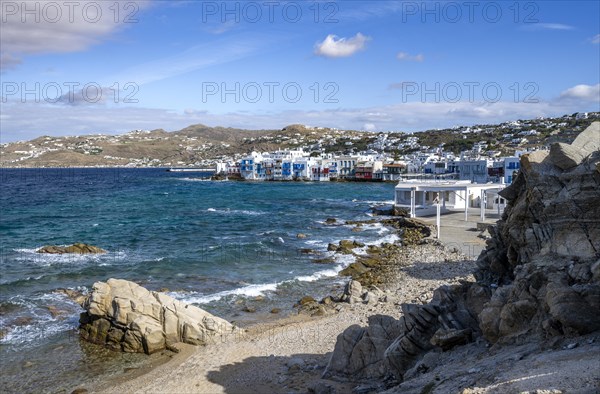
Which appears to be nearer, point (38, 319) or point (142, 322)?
point (142, 322)

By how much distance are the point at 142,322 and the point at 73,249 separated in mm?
17434

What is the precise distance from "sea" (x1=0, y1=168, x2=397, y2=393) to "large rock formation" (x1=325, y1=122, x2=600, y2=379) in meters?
7.70

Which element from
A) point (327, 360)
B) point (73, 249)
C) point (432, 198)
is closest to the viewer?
point (327, 360)

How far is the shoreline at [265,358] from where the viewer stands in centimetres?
1291

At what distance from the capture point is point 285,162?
112 m

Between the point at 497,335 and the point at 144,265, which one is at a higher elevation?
the point at 497,335

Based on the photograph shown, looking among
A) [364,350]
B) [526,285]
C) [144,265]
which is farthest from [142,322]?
[144,265]

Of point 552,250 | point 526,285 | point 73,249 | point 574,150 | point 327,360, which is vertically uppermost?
point 574,150

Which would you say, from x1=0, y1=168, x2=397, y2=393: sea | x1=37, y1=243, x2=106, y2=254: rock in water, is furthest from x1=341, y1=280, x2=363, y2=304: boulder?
x1=37, y1=243, x2=106, y2=254: rock in water

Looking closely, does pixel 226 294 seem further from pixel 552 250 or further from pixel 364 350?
pixel 552 250

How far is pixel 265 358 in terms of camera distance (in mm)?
14469

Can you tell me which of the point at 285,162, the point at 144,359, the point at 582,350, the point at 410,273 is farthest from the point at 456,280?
the point at 285,162

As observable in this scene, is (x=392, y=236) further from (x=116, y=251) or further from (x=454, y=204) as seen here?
(x=116, y=251)

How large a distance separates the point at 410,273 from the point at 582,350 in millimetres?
17190
